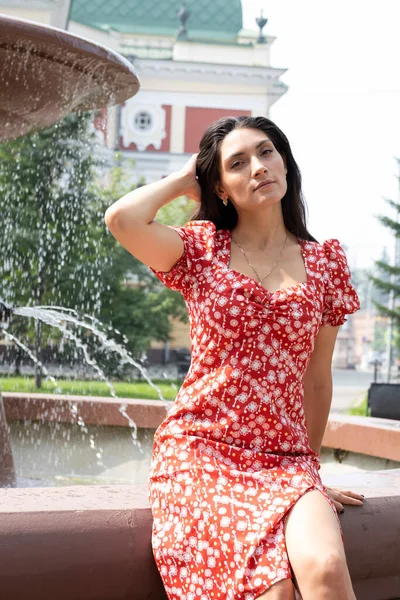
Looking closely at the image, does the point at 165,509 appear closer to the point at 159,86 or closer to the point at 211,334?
the point at 211,334

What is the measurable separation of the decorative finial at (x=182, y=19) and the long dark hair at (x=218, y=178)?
35.1 metres

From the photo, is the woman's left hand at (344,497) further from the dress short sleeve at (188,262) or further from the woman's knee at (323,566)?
the dress short sleeve at (188,262)

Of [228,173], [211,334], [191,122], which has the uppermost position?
[191,122]

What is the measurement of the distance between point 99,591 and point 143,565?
0.42 ft

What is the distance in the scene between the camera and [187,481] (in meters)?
2.27

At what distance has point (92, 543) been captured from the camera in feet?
7.29

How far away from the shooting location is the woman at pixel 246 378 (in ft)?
6.81

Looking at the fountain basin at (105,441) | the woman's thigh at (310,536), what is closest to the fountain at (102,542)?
the woman's thigh at (310,536)

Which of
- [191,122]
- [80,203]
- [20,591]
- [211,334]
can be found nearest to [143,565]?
[20,591]

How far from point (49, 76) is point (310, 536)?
10.4 ft

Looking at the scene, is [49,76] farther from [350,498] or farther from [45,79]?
[350,498]

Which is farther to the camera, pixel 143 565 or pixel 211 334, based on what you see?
pixel 211 334

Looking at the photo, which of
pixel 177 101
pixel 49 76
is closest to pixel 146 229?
pixel 49 76

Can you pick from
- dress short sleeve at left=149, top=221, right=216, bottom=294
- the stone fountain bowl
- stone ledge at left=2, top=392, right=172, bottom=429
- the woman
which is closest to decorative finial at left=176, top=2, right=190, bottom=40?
stone ledge at left=2, top=392, right=172, bottom=429
